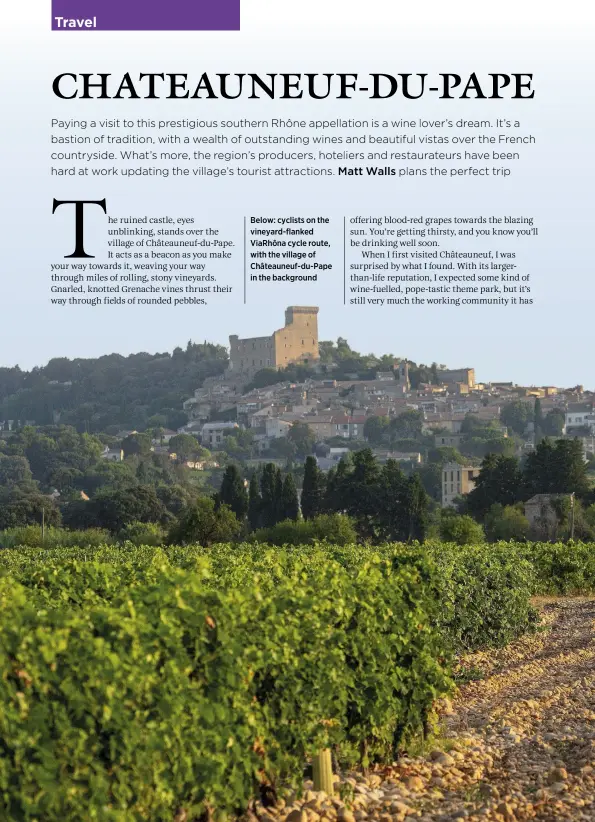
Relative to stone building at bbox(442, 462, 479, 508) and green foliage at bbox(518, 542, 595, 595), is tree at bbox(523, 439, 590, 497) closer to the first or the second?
green foliage at bbox(518, 542, 595, 595)

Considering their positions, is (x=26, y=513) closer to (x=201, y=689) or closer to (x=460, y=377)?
(x=201, y=689)

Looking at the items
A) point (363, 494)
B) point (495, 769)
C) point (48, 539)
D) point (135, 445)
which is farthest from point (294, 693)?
point (135, 445)

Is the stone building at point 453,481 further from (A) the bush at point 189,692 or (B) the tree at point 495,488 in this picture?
(A) the bush at point 189,692

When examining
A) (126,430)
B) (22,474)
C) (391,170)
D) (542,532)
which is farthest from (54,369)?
(391,170)

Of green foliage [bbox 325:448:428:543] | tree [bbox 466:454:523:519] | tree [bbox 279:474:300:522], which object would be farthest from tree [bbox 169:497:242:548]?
tree [bbox 466:454:523:519]

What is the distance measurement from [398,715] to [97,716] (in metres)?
3.14

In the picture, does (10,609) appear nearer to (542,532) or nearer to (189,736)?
(189,736)

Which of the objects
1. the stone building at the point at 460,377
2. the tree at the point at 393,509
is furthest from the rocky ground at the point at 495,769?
the stone building at the point at 460,377

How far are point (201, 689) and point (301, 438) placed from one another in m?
153

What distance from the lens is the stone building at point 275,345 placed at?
19688 cm

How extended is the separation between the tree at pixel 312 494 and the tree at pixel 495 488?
27.7ft

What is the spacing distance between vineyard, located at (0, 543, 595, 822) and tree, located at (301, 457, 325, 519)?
60.6m

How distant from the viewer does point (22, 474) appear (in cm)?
13325

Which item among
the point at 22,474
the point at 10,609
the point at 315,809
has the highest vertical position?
the point at 10,609
